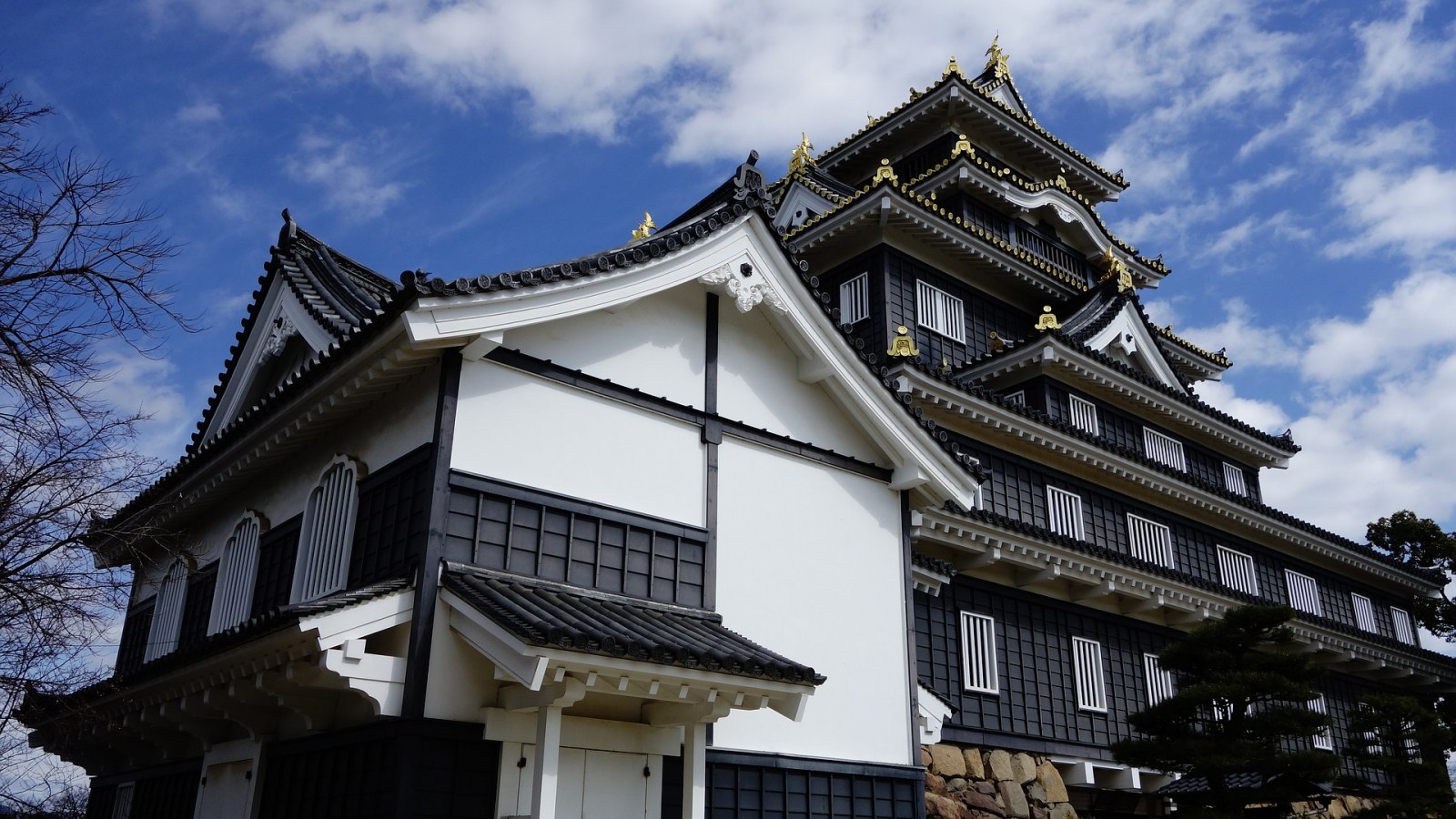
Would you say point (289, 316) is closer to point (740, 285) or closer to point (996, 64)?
point (740, 285)

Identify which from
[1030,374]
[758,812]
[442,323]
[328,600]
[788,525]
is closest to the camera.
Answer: [328,600]

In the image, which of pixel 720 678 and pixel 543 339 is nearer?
pixel 720 678

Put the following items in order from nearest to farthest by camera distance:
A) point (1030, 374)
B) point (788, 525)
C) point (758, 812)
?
point (758, 812)
point (788, 525)
point (1030, 374)

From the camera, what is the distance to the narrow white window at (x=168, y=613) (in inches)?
632

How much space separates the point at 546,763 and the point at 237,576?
6.94 meters

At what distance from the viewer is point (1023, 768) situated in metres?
19.8

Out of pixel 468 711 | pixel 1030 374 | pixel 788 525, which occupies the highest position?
pixel 1030 374

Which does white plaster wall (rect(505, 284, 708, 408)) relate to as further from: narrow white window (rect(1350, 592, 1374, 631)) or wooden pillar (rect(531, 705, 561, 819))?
narrow white window (rect(1350, 592, 1374, 631))

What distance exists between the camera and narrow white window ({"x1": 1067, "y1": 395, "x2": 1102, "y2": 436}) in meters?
26.2

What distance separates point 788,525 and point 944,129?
2012 centimetres

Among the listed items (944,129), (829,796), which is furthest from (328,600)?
(944,129)

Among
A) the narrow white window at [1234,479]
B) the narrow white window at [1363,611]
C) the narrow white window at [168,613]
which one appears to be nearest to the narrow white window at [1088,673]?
the narrow white window at [1234,479]

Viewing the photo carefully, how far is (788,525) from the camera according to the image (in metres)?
13.0

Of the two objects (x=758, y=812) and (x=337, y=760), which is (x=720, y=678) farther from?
(x=337, y=760)
